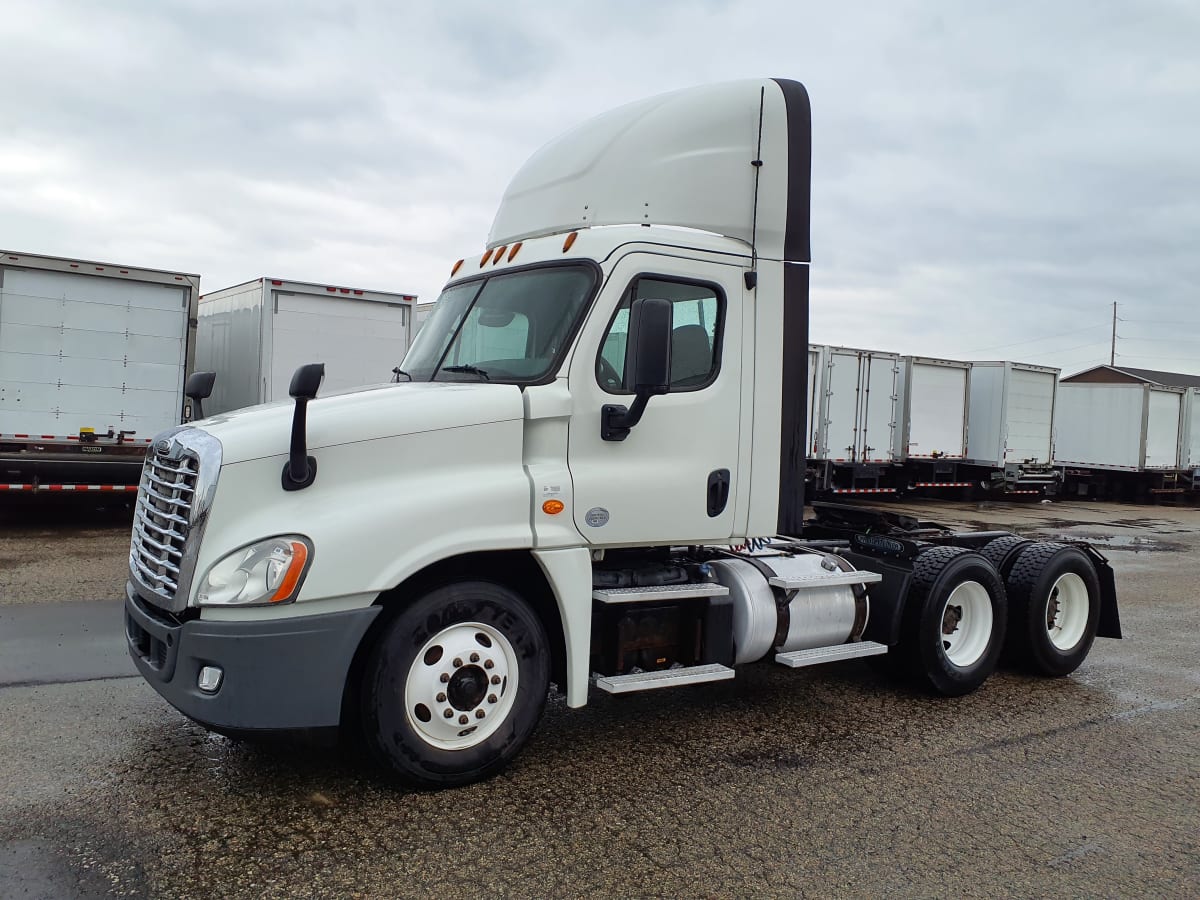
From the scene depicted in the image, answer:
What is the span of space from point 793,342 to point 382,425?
8.08 ft

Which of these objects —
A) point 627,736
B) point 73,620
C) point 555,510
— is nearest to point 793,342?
point 555,510

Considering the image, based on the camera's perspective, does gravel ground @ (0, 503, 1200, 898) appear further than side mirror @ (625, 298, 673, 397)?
No

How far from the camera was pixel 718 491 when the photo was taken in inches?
204

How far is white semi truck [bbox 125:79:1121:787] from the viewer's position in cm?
396

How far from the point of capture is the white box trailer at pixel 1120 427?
27984mm

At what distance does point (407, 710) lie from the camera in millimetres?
4180

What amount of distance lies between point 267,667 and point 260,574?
0.38 m

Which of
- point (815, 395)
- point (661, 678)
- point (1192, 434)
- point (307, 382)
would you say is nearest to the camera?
point (307, 382)

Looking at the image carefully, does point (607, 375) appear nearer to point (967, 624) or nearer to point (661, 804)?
point (661, 804)

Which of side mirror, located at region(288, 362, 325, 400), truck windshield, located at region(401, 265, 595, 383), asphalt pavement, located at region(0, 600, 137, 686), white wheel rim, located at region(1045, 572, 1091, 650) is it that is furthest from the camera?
white wheel rim, located at region(1045, 572, 1091, 650)

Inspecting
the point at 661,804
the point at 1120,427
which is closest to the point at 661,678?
the point at 661,804

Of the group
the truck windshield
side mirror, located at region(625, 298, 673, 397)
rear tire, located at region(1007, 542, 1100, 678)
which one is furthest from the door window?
rear tire, located at region(1007, 542, 1100, 678)

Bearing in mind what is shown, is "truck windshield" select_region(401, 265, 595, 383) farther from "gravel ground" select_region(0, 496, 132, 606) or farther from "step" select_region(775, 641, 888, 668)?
"gravel ground" select_region(0, 496, 132, 606)

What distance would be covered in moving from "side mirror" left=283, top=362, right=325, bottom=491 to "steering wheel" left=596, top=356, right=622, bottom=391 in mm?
1388
